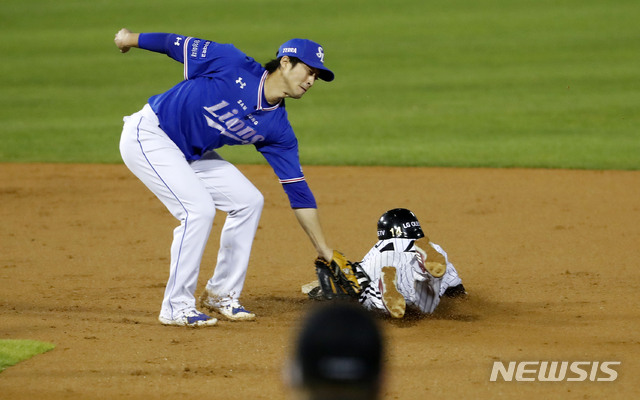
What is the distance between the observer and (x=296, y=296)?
584 cm

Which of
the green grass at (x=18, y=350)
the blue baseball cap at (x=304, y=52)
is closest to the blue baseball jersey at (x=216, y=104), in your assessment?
the blue baseball cap at (x=304, y=52)

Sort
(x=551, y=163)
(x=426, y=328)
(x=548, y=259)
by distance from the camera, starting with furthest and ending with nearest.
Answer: (x=551, y=163), (x=548, y=259), (x=426, y=328)

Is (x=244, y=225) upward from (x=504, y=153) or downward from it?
downward

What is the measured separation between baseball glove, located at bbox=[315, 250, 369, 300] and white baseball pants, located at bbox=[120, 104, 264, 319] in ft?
1.62

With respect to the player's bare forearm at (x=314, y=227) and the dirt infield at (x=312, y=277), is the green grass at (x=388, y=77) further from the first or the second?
the player's bare forearm at (x=314, y=227)

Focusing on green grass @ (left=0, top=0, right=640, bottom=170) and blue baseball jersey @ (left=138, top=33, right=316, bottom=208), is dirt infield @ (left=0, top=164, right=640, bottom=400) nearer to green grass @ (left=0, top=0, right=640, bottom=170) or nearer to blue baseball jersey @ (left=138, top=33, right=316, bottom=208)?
blue baseball jersey @ (left=138, top=33, right=316, bottom=208)

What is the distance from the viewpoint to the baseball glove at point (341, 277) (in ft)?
16.9

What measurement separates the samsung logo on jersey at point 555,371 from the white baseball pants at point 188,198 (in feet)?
5.69

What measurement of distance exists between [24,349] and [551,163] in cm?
786

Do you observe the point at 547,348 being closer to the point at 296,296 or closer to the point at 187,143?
the point at 296,296

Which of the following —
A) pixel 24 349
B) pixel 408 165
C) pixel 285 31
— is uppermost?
pixel 285 31

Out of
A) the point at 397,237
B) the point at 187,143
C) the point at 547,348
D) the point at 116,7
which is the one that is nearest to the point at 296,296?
the point at 397,237

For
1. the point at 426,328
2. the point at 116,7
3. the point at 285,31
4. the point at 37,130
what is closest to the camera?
the point at 426,328

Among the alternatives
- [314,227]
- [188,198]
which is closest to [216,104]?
[188,198]
